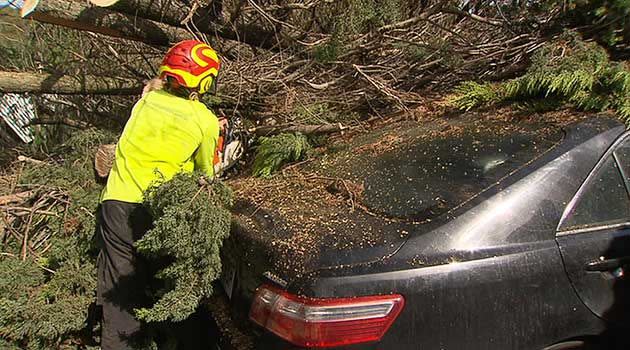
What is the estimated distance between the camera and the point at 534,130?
254 centimetres

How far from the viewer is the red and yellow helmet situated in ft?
9.16

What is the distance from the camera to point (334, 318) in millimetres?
1831

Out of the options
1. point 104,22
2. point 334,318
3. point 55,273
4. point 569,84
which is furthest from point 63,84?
point 569,84

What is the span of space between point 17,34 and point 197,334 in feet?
13.5

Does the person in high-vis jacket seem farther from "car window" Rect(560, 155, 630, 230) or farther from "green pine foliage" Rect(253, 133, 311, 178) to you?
"car window" Rect(560, 155, 630, 230)

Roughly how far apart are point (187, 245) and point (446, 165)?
1.37 meters

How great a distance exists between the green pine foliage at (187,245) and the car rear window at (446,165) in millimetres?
760

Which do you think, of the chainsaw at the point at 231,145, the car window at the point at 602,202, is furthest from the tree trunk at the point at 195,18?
the car window at the point at 602,202

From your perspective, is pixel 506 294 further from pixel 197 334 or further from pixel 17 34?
pixel 17 34

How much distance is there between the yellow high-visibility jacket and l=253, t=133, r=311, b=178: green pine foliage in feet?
2.38

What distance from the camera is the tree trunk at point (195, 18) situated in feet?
14.2

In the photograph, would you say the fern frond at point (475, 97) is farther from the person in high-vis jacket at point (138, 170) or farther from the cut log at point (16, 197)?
the cut log at point (16, 197)

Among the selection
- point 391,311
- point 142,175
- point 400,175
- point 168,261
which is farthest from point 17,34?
point 391,311

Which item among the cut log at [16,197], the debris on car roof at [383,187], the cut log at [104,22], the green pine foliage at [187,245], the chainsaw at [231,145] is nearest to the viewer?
the debris on car roof at [383,187]
